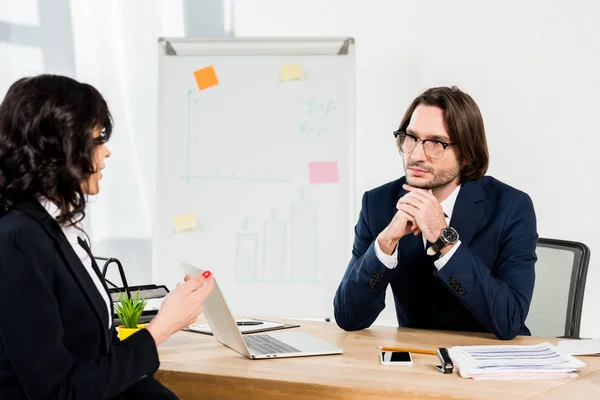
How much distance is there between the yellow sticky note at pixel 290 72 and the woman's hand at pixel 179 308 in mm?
1884

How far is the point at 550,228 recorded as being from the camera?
329cm

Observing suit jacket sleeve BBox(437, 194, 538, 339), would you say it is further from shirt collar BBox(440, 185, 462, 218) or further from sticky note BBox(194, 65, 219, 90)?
sticky note BBox(194, 65, 219, 90)

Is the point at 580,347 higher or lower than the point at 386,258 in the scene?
lower

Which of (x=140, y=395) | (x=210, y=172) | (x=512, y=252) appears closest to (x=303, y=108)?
(x=210, y=172)

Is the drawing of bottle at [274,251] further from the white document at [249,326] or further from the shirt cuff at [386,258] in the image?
the shirt cuff at [386,258]

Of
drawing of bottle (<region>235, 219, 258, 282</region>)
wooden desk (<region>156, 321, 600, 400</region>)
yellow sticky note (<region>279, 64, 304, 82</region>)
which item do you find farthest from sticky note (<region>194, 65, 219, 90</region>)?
wooden desk (<region>156, 321, 600, 400</region>)

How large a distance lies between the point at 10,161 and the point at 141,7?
2.60m

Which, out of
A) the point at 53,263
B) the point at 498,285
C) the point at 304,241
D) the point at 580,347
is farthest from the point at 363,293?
the point at 304,241

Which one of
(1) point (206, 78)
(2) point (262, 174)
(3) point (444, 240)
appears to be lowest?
(3) point (444, 240)

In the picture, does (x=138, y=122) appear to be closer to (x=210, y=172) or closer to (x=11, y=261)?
(x=210, y=172)

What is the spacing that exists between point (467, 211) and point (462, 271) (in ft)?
0.94

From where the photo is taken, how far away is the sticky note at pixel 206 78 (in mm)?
3268

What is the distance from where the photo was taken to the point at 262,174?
3236mm

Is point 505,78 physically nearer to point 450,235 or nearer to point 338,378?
point 450,235
